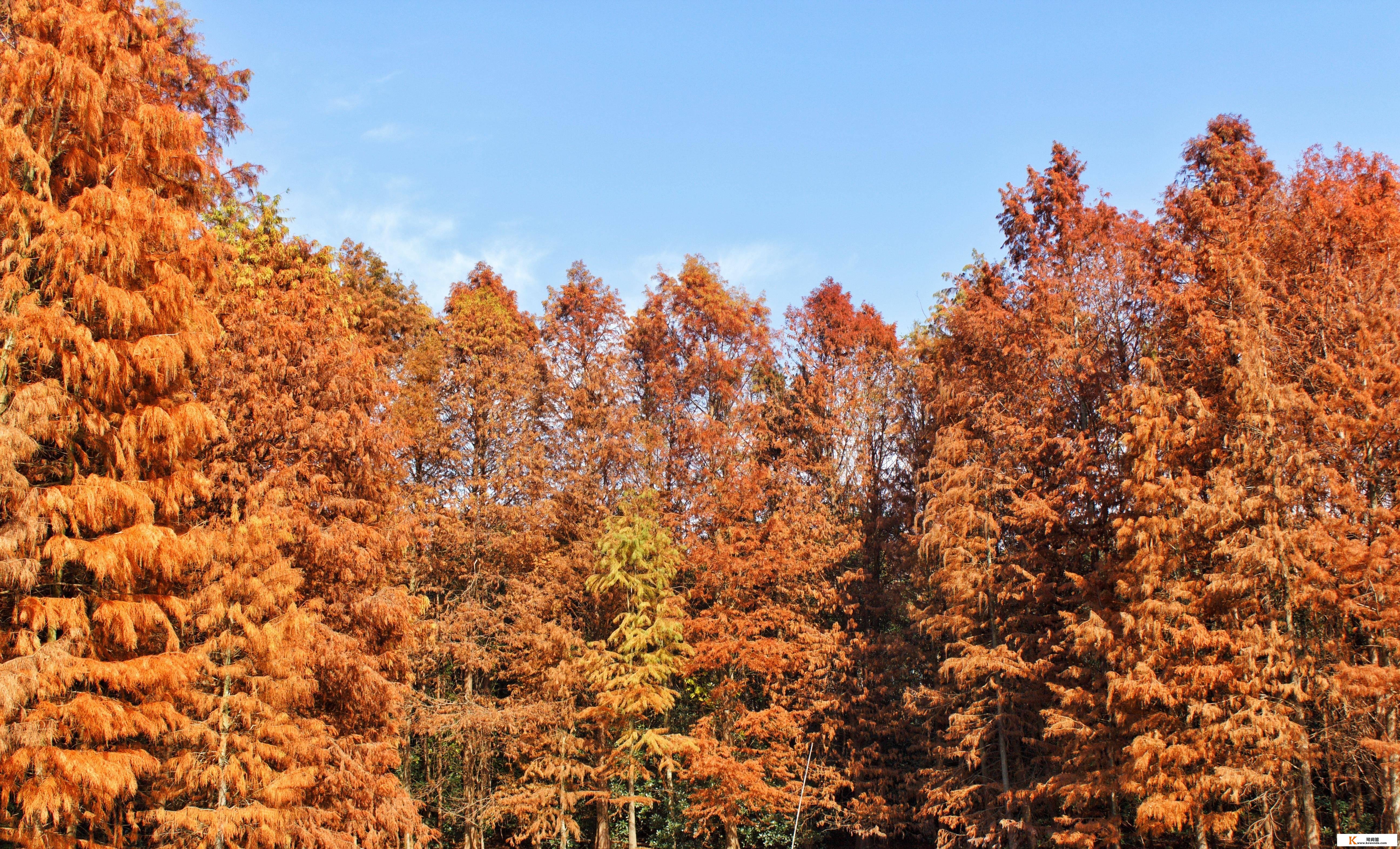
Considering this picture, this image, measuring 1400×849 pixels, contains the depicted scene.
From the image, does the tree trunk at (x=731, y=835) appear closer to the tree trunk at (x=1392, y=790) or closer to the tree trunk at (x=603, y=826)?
the tree trunk at (x=603, y=826)

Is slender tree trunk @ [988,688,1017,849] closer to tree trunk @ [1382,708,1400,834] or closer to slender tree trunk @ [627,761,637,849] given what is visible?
tree trunk @ [1382,708,1400,834]

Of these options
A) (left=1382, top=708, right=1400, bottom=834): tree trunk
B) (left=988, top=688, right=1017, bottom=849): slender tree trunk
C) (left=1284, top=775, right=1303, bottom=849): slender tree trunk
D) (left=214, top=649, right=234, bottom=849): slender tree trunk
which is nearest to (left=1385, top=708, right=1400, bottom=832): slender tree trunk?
(left=1382, top=708, right=1400, bottom=834): tree trunk

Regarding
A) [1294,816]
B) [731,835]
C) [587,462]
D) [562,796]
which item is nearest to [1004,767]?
[1294,816]

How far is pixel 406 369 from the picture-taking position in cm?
2566

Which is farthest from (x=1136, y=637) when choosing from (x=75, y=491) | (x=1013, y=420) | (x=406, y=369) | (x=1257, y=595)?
(x=406, y=369)

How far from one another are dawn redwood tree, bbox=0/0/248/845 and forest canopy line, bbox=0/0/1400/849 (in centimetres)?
6

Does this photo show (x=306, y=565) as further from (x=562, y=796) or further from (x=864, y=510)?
(x=864, y=510)

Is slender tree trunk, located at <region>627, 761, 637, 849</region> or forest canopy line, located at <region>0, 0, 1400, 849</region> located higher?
forest canopy line, located at <region>0, 0, 1400, 849</region>

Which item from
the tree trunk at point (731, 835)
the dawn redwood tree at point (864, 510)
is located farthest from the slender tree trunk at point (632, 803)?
the dawn redwood tree at point (864, 510)

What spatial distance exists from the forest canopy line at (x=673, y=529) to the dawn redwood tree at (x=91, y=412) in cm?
6

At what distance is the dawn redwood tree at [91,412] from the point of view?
9.11 metres

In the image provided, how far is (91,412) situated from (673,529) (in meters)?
16.3

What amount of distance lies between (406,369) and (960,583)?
53.9 feet

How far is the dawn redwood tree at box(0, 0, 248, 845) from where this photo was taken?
9.11m
